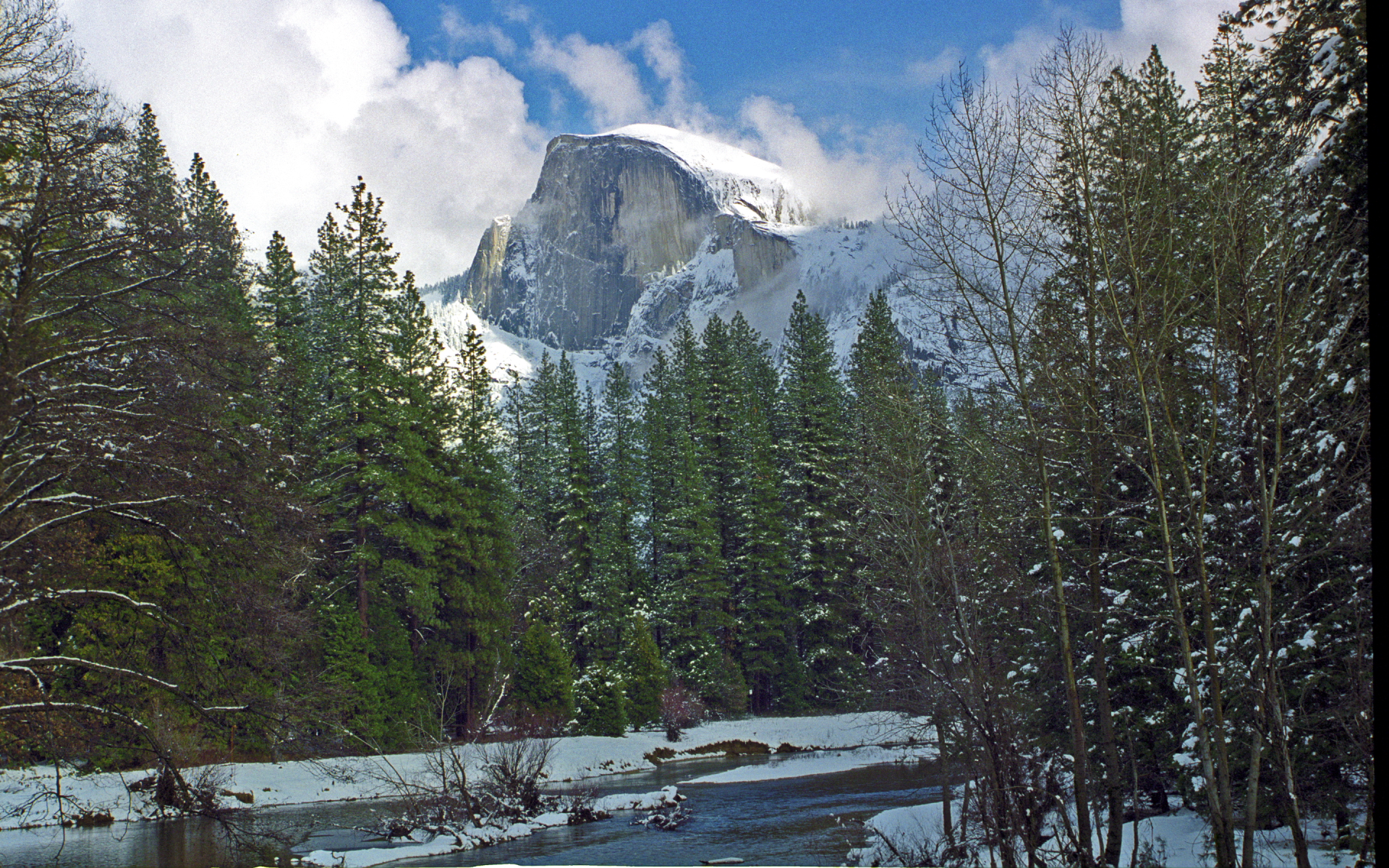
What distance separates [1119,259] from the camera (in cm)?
634

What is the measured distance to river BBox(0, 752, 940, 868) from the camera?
1135 cm

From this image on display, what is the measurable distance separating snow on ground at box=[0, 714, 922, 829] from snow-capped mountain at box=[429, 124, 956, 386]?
92.8 m

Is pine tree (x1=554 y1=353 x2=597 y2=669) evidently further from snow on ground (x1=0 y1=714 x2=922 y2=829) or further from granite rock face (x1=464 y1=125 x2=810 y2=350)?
granite rock face (x1=464 y1=125 x2=810 y2=350)

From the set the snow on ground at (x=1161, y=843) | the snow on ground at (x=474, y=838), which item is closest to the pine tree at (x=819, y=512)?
the snow on ground at (x=474, y=838)

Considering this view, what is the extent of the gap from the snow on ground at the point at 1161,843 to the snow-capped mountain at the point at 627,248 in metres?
106

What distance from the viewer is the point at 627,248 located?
465ft

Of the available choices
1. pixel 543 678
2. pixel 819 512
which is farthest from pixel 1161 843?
pixel 819 512

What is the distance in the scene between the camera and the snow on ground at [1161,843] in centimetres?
774

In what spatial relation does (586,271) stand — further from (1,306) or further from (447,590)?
(1,306)

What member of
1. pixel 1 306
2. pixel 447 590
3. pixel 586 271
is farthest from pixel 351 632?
pixel 586 271

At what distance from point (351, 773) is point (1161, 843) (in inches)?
607

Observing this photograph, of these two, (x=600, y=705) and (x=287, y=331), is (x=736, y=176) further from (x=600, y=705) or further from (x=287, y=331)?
(x=600, y=705)

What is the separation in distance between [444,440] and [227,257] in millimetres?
13799

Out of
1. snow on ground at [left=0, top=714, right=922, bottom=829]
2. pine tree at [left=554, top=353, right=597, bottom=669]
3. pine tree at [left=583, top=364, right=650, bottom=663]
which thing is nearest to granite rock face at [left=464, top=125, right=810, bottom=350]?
pine tree at [left=583, top=364, right=650, bottom=663]
